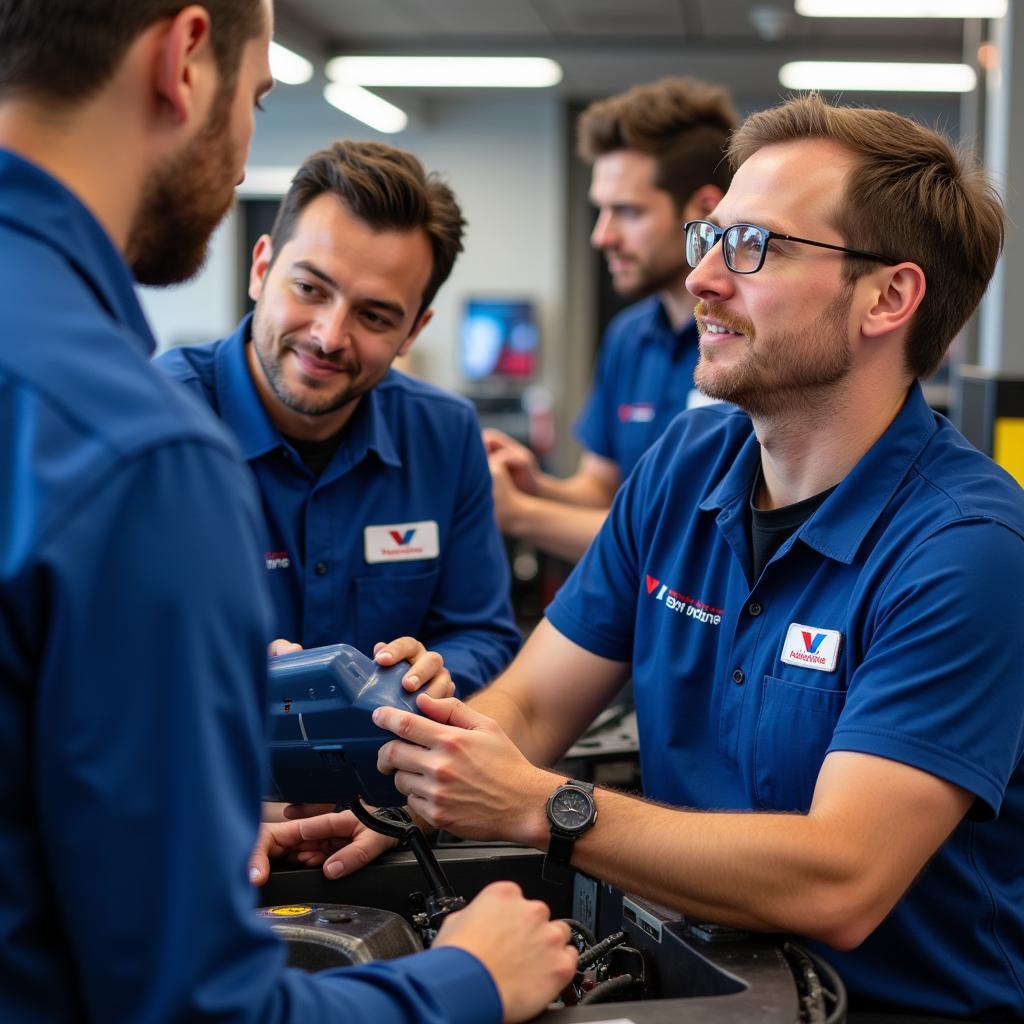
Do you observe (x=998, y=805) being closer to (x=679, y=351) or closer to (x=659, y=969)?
(x=659, y=969)

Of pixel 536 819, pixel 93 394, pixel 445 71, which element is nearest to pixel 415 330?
pixel 536 819

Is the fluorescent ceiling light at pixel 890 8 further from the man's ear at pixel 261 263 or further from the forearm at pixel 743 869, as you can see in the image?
the forearm at pixel 743 869

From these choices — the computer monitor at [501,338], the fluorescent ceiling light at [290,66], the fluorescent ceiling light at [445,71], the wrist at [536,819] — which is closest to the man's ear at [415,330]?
the wrist at [536,819]

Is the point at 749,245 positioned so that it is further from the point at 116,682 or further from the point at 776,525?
the point at 116,682

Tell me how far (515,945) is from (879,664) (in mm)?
538

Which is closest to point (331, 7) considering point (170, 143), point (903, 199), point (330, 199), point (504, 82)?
point (504, 82)

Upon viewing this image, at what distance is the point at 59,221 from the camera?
790mm

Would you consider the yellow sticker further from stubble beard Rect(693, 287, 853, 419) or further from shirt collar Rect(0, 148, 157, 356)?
stubble beard Rect(693, 287, 853, 419)

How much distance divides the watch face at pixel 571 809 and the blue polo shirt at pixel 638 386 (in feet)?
6.36

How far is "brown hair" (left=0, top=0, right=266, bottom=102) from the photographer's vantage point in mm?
802

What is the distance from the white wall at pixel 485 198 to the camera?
970 cm

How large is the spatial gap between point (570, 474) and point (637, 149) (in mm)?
6884

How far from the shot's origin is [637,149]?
323 cm

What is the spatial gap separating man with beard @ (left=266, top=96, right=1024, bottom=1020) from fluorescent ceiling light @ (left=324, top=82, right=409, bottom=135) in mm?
7155
